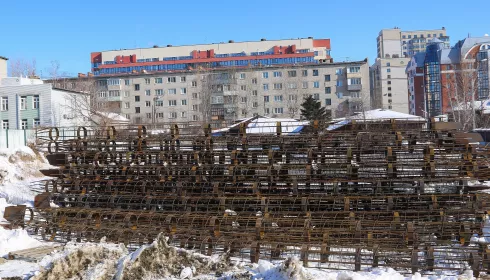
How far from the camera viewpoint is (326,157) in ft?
39.5

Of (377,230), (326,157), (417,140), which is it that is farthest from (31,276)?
(417,140)

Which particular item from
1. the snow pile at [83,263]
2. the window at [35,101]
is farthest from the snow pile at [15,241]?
the window at [35,101]

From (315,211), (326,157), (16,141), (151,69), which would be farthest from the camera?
(151,69)

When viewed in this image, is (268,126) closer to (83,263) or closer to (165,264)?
(165,264)

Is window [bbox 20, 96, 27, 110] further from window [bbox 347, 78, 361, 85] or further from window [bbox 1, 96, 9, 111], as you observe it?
window [bbox 347, 78, 361, 85]

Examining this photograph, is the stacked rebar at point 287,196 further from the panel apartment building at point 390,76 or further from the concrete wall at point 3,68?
the panel apartment building at point 390,76

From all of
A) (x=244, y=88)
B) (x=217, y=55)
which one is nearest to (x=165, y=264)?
(x=244, y=88)

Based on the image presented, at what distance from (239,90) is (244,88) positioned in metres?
0.83

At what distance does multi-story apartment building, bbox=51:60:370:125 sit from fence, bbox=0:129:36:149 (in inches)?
1029

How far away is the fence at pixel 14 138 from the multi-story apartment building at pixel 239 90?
85.8ft

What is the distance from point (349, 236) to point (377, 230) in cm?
81

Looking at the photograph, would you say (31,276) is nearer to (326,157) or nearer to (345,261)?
(345,261)

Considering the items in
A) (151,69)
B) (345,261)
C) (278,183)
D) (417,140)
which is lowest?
(345,261)

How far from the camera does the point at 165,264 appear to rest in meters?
8.01
